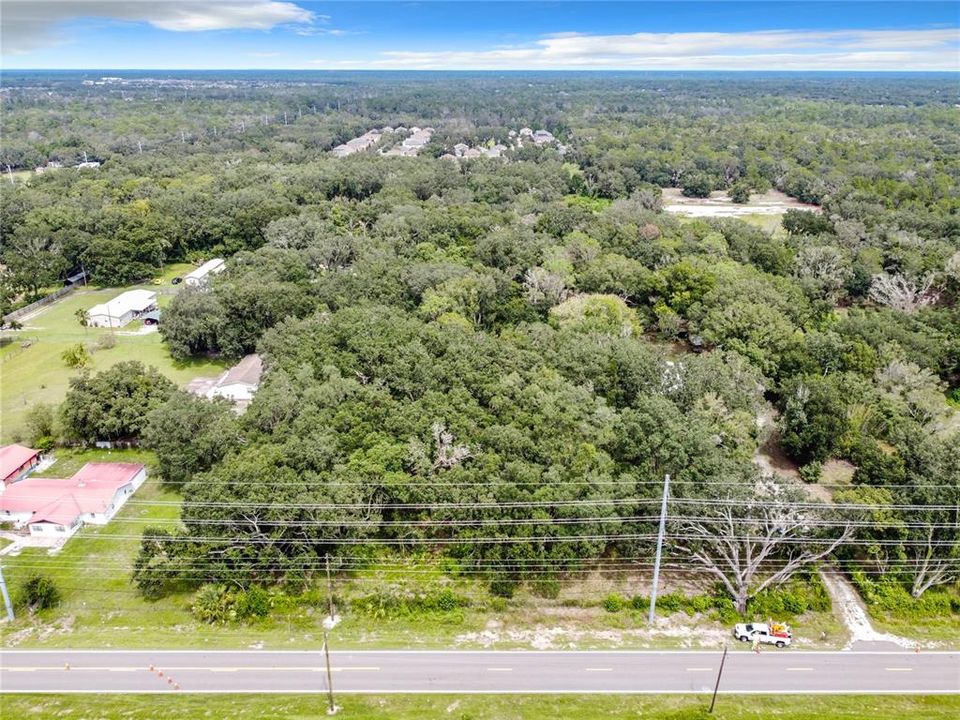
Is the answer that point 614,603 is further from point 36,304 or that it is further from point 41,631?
point 36,304

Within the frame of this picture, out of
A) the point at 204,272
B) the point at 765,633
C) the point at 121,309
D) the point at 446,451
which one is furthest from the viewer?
the point at 204,272

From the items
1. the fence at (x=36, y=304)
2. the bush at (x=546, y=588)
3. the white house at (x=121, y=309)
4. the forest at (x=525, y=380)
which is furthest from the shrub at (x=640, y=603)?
the fence at (x=36, y=304)

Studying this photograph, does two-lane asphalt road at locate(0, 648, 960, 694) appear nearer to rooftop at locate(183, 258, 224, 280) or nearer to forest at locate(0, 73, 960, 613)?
forest at locate(0, 73, 960, 613)

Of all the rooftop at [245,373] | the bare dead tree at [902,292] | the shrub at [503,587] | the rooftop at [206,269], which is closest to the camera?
the shrub at [503,587]

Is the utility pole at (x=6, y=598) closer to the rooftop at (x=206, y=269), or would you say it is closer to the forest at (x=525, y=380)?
the forest at (x=525, y=380)

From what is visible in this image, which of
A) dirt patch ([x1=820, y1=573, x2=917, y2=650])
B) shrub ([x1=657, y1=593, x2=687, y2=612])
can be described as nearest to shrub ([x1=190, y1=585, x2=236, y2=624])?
shrub ([x1=657, y1=593, x2=687, y2=612])

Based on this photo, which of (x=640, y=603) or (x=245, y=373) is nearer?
(x=640, y=603)

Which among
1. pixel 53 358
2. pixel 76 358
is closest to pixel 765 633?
pixel 76 358
